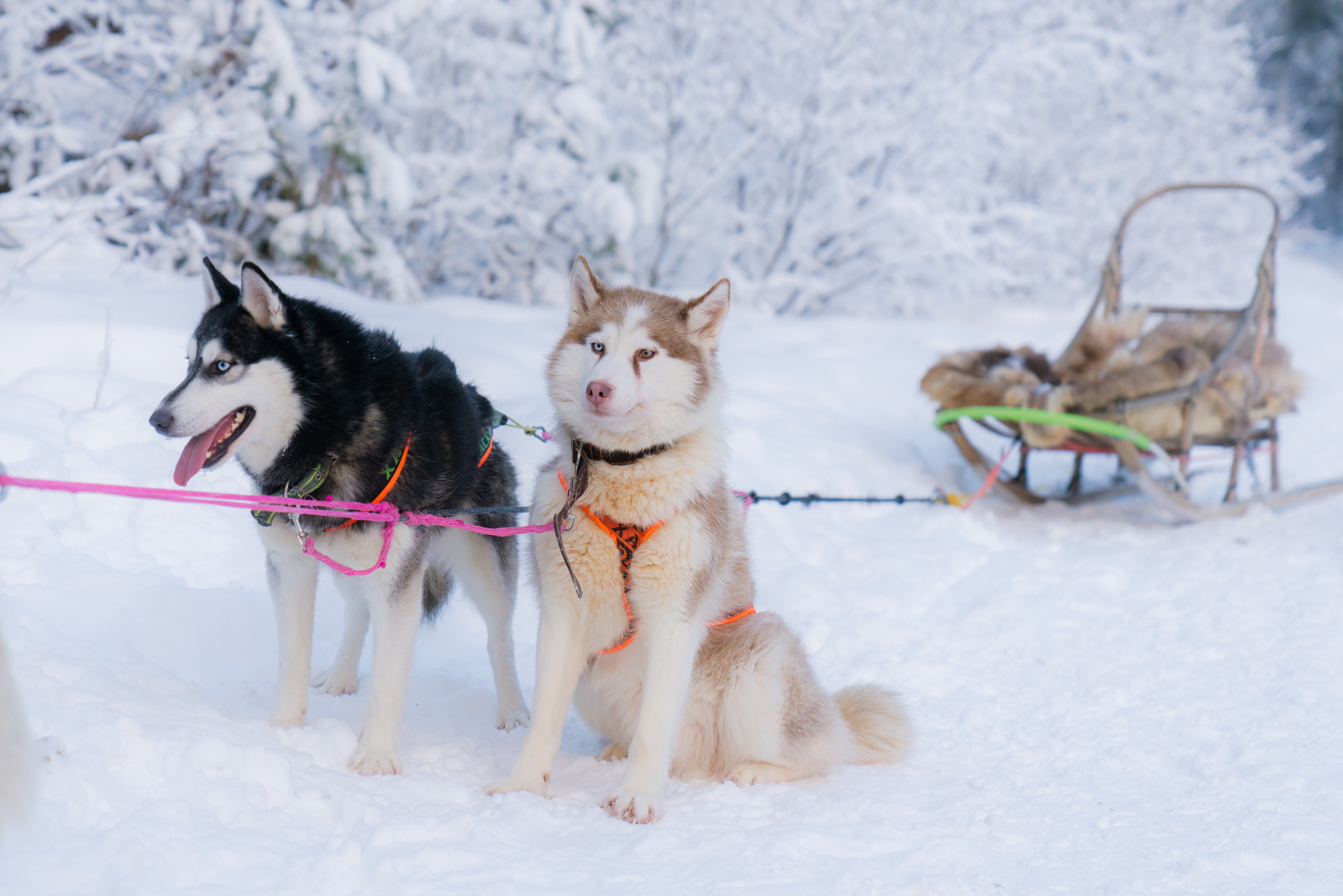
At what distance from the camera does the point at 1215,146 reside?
43.8 ft

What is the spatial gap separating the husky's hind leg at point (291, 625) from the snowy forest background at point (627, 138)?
296 centimetres

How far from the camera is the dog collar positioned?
2.13 meters

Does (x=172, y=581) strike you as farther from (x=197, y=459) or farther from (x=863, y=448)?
(x=863, y=448)

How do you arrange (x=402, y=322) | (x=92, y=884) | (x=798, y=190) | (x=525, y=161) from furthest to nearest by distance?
(x=798, y=190)
(x=525, y=161)
(x=402, y=322)
(x=92, y=884)

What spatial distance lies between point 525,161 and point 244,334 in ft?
18.1

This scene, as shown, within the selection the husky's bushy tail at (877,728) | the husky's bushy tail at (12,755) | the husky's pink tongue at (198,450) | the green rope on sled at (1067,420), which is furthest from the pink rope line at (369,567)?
the green rope on sled at (1067,420)

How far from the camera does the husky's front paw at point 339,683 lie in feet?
8.84

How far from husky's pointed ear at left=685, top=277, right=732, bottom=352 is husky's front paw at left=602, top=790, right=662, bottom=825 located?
108 centimetres

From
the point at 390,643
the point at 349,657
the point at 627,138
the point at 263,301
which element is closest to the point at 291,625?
the point at 390,643

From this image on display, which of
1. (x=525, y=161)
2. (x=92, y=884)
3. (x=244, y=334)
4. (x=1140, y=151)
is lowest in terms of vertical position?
(x=92, y=884)

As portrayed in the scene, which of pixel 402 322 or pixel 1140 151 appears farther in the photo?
pixel 1140 151

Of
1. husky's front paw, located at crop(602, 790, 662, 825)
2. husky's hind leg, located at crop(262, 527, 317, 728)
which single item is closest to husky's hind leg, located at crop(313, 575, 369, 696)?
husky's hind leg, located at crop(262, 527, 317, 728)

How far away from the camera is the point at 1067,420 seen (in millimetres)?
4918

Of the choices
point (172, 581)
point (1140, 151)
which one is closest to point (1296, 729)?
point (172, 581)
